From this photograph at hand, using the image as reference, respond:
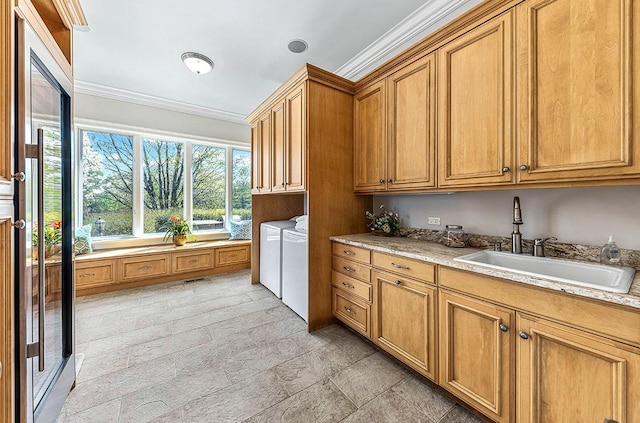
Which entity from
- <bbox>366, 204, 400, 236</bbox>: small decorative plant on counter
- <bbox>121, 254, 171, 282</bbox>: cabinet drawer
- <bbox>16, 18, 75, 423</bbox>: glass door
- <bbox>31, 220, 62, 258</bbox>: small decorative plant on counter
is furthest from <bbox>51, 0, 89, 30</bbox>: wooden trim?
<bbox>121, 254, 171, 282</bbox>: cabinet drawer

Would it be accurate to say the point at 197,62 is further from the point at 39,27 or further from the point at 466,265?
the point at 466,265

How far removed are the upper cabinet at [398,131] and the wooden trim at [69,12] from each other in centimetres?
215

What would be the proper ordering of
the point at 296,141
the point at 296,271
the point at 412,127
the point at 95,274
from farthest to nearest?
1. the point at 95,274
2. the point at 296,271
3. the point at 296,141
4. the point at 412,127

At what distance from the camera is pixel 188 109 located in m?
Result: 4.24

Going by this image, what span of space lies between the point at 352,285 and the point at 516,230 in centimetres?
131

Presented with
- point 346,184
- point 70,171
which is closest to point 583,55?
point 346,184

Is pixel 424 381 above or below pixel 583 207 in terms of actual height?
below

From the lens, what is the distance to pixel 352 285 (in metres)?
2.29

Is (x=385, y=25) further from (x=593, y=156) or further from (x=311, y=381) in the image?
(x=311, y=381)

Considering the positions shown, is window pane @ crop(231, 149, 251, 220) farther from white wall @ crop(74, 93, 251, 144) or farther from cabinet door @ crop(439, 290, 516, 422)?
cabinet door @ crop(439, 290, 516, 422)

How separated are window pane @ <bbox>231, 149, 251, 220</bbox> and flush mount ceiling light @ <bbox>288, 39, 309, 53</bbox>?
2572mm

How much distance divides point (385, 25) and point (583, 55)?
165 cm

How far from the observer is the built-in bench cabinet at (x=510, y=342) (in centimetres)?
99

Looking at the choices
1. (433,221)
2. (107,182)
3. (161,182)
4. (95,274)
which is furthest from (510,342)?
(107,182)
